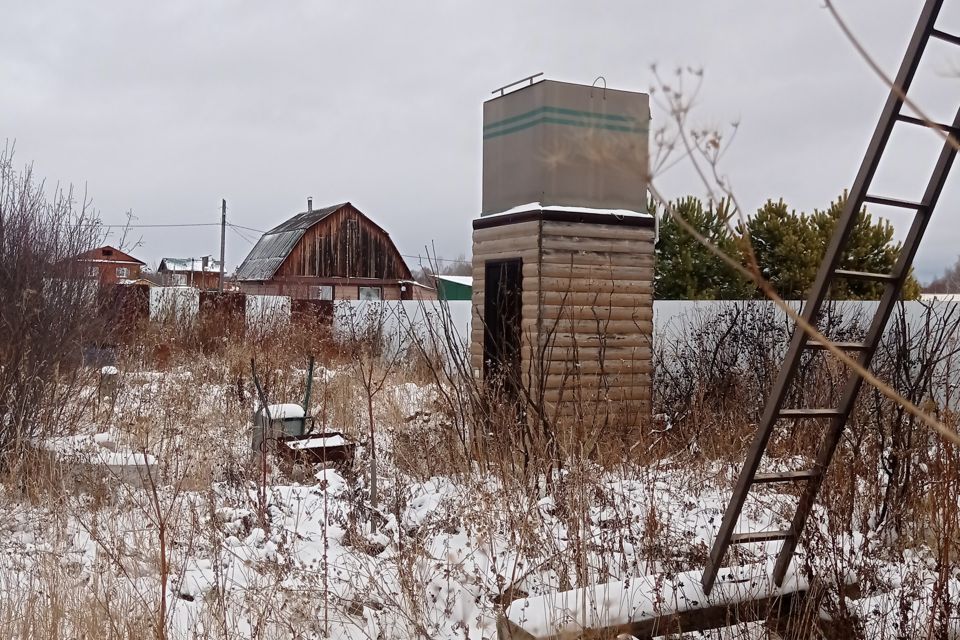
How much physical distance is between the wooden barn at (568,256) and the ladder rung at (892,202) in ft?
10.2

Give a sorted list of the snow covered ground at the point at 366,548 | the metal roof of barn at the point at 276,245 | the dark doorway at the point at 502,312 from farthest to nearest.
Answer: the metal roof of barn at the point at 276,245
the dark doorway at the point at 502,312
the snow covered ground at the point at 366,548

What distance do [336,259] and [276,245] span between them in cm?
234

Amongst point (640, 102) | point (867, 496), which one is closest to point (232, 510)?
point (867, 496)

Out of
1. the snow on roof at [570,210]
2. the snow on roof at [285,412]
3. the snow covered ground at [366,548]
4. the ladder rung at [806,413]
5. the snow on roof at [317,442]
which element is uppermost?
the snow on roof at [570,210]

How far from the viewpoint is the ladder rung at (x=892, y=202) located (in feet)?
8.54

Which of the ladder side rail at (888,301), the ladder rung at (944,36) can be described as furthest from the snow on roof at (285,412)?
the ladder rung at (944,36)

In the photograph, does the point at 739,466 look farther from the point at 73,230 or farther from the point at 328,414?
the point at 73,230

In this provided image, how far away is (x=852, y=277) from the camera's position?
2.67 metres

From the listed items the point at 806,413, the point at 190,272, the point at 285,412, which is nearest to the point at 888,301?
the point at 806,413

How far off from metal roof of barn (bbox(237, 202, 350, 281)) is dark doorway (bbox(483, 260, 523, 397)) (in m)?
20.8

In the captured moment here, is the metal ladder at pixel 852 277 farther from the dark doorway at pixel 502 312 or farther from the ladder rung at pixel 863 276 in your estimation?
the dark doorway at pixel 502 312

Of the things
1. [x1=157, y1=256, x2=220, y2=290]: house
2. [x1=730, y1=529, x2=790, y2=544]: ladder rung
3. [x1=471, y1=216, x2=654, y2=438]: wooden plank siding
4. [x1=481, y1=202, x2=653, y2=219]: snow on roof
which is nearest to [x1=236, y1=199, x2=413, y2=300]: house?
[x1=157, y1=256, x2=220, y2=290]: house

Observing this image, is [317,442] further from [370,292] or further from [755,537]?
[370,292]

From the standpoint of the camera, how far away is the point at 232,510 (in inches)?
179
